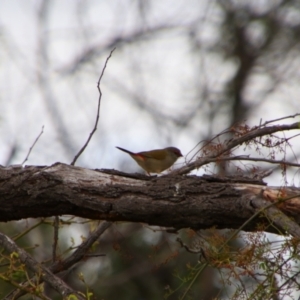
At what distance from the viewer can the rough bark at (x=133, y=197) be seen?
328 centimetres

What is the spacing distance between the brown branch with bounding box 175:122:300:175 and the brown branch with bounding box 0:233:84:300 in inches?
34.2

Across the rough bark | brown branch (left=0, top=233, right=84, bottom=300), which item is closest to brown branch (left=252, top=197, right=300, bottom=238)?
the rough bark

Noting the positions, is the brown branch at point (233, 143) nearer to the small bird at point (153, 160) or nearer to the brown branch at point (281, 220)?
the brown branch at point (281, 220)

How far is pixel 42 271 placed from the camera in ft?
10.6

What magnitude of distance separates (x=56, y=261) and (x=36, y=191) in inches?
30.1

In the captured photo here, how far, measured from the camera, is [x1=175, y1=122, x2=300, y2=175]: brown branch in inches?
131

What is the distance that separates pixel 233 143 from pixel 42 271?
1206 millimetres

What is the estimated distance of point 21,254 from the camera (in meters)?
3.48

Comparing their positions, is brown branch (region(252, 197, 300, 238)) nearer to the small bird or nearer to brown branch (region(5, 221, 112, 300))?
brown branch (region(5, 221, 112, 300))

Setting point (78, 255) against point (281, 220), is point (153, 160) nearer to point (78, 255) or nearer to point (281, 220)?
point (78, 255)

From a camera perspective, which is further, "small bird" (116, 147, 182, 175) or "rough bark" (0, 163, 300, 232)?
"small bird" (116, 147, 182, 175)

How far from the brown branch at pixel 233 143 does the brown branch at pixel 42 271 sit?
868mm

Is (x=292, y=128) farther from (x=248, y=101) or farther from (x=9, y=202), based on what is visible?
(x=248, y=101)

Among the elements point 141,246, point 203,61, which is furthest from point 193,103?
point 141,246
